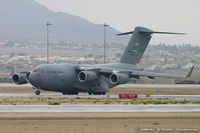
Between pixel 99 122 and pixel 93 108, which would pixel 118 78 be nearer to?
pixel 93 108

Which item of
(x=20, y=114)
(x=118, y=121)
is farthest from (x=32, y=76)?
(x=118, y=121)

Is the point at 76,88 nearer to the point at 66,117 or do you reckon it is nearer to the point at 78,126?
the point at 66,117

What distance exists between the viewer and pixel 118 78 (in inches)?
3118

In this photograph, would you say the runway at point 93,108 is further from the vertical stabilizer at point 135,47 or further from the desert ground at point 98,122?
the vertical stabilizer at point 135,47

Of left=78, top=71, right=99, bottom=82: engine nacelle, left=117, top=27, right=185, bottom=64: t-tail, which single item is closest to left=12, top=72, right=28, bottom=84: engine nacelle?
left=78, top=71, right=99, bottom=82: engine nacelle

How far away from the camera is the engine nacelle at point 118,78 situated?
7925 cm

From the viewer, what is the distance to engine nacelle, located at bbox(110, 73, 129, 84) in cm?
7925

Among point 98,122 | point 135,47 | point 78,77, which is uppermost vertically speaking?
point 135,47

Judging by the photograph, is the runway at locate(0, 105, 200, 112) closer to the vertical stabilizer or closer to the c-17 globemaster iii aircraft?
the c-17 globemaster iii aircraft

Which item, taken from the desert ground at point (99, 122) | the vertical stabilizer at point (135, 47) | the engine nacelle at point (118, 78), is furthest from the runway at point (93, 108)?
the vertical stabilizer at point (135, 47)

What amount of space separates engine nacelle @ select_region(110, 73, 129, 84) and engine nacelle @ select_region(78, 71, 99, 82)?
1830mm

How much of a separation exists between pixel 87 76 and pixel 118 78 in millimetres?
3342

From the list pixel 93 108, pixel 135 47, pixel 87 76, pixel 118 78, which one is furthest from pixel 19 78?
pixel 93 108

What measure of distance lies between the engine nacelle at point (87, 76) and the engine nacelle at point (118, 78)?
1.83 m
